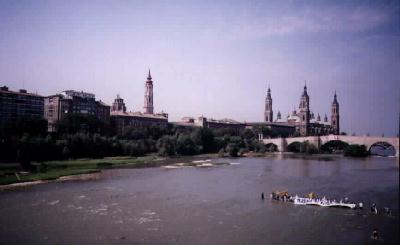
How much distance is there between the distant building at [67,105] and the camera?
40888mm

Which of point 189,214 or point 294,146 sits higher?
point 294,146

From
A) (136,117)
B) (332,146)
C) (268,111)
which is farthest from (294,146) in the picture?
(268,111)

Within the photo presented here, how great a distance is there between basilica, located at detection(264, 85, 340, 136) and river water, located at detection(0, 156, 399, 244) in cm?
4876

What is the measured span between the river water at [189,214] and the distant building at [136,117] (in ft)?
95.7

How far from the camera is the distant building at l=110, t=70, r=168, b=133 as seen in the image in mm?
53375

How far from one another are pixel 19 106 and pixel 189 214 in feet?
68.3

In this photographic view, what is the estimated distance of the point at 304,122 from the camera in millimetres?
74625

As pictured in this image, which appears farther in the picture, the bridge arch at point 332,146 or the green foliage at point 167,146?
the bridge arch at point 332,146

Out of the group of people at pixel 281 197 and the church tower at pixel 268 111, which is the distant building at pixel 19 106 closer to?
the group of people at pixel 281 197

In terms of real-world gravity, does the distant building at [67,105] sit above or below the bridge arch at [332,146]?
above

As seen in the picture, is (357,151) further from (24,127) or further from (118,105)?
(118,105)

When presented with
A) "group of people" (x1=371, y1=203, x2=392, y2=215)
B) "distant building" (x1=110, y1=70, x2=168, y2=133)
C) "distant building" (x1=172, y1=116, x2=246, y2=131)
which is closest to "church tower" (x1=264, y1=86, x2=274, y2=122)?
"distant building" (x1=172, y1=116, x2=246, y2=131)

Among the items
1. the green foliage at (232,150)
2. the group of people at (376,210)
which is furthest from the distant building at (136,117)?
the group of people at (376,210)

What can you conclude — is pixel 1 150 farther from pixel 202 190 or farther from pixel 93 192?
pixel 202 190
